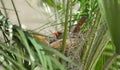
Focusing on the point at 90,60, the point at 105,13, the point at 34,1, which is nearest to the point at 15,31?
the point at 105,13

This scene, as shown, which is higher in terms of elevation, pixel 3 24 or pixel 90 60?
pixel 3 24

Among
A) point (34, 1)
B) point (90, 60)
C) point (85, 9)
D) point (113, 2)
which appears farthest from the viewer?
point (34, 1)

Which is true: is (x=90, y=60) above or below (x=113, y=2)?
below

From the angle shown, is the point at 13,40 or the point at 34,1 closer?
the point at 13,40

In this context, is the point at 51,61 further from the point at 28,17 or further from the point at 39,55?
the point at 28,17

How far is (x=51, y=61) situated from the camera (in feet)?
2.03

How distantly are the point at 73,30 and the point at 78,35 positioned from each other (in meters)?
0.06

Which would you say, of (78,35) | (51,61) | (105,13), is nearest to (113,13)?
(105,13)

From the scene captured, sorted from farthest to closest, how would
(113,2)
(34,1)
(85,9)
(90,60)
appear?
(34,1) → (85,9) → (90,60) → (113,2)

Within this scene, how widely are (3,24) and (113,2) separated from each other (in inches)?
9.3

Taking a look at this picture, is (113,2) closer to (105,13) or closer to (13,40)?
(105,13)

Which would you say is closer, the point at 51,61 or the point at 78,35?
the point at 51,61

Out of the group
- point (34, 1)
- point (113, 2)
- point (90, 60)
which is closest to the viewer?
point (113, 2)

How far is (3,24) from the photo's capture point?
59 cm
